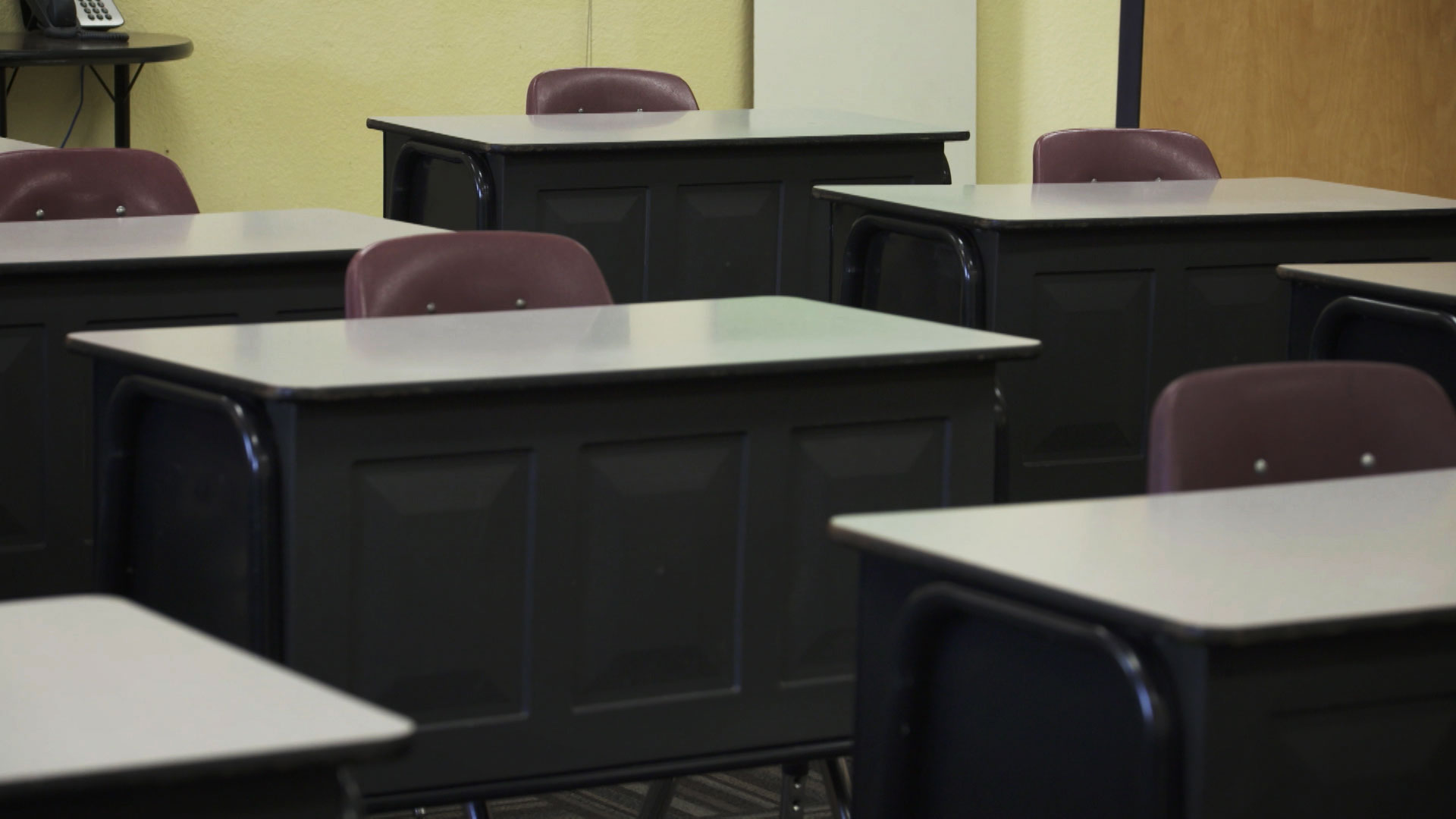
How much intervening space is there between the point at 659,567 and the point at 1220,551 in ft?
2.41

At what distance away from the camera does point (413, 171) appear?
14.4ft

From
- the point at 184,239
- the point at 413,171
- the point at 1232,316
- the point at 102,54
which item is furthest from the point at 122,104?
the point at 1232,316

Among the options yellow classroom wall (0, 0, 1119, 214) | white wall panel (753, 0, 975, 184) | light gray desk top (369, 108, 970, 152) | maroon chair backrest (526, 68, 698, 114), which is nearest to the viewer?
light gray desk top (369, 108, 970, 152)

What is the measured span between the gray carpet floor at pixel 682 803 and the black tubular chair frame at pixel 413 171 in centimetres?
137

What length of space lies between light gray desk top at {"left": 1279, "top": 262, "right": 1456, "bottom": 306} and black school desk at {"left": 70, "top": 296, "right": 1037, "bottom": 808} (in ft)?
2.35

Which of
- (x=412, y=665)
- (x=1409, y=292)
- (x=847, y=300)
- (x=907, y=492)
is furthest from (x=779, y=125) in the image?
(x=412, y=665)

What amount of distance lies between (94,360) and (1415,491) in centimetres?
134

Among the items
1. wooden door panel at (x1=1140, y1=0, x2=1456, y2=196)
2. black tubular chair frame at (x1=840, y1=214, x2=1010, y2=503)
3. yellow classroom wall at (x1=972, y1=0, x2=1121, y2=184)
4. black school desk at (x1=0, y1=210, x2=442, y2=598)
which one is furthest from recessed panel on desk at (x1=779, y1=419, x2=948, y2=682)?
yellow classroom wall at (x1=972, y1=0, x2=1121, y2=184)

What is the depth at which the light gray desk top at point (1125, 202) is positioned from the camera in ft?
10.9

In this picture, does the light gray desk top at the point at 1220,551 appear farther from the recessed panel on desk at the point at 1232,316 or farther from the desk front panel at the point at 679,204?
the desk front panel at the point at 679,204

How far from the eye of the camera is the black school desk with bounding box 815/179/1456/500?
332 cm

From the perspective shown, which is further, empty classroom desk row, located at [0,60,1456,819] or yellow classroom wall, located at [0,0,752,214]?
yellow classroom wall, located at [0,0,752,214]

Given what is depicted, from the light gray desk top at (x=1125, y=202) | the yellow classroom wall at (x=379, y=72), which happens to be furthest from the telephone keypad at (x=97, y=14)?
the light gray desk top at (x=1125, y=202)

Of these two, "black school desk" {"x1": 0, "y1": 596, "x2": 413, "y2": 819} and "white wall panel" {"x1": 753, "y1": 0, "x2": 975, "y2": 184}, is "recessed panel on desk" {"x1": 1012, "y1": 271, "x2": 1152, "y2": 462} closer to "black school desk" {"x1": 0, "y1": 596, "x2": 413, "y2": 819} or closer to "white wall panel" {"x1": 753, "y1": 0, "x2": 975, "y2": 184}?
"black school desk" {"x1": 0, "y1": 596, "x2": 413, "y2": 819}
